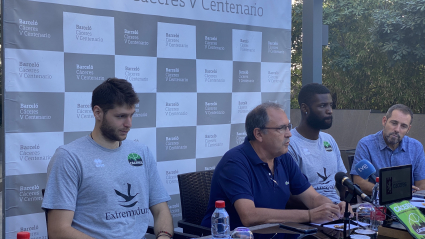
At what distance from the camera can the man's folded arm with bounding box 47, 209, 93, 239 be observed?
209cm

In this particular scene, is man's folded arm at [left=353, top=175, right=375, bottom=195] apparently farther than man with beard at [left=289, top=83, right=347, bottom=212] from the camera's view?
Yes

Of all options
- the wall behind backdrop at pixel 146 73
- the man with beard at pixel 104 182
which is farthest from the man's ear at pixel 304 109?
the man with beard at pixel 104 182

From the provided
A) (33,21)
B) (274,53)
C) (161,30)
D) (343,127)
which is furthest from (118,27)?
(343,127)

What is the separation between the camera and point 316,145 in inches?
127

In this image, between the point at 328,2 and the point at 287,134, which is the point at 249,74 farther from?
the point at 328,2

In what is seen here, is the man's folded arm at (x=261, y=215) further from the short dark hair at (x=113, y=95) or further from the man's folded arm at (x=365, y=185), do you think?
the man's folded arm at (x=365, y=185)

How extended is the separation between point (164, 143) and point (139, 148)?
33.4 inches

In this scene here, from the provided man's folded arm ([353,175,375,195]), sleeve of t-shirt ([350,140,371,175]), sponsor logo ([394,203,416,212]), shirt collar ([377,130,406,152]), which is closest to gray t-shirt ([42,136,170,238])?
sponsor logo ([394,203,416,212])

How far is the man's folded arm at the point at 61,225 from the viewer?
2.09 meters

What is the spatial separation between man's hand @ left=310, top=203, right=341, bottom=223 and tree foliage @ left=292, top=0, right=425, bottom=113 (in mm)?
13394

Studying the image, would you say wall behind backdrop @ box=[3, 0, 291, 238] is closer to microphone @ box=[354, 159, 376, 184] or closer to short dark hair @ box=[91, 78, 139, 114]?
short dark hair @ box=[91, 78, 139, 114]

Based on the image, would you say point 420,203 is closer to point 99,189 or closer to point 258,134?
point 258,134

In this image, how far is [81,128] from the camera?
9.67 feet

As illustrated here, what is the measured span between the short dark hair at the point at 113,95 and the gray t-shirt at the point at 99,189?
226 millimetres
